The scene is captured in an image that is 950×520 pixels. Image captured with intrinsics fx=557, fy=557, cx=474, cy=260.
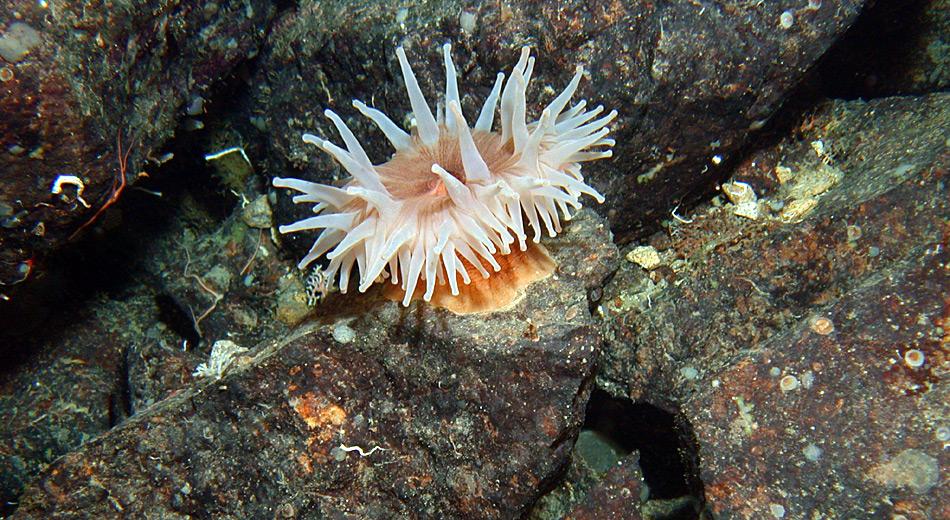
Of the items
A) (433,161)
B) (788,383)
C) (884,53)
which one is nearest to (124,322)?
(433,161)

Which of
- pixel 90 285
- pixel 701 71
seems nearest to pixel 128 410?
pixel 90 285

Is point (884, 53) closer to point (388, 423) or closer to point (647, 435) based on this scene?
point (647, 435)

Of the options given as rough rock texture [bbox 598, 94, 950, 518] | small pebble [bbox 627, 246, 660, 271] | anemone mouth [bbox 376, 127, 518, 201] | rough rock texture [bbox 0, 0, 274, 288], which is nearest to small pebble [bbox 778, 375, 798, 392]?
rough rock texture [bbox 598, 94, 950, 518]

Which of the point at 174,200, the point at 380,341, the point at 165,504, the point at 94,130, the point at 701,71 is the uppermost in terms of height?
the point at 174,200

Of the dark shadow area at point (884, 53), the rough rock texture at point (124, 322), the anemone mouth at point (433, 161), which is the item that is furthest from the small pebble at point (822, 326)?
the rough rock texture at point (124, 322)

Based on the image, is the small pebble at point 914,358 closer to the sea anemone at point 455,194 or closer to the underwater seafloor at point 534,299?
the underwater seafloor at point 534,299

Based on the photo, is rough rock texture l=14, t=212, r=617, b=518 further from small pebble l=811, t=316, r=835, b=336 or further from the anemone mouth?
small pebble l=811, t=316, r=835, b=336

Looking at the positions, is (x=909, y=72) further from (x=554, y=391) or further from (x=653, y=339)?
(x=554, y=391)
